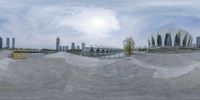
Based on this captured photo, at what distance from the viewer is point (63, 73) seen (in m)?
35.9

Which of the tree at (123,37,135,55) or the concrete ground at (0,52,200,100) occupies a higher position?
the tree at (123,37,135,55)

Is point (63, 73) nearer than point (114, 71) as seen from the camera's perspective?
Yes

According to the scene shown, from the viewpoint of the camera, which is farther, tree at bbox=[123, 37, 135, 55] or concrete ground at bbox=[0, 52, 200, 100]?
tree at bbox=[123, 37, 135, 55]

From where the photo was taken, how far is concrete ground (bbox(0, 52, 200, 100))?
27047 millimetres

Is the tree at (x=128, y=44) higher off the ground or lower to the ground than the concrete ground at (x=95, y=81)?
higher

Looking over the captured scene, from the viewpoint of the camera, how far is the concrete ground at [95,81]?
1065 inches

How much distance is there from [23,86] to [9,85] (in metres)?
1.16

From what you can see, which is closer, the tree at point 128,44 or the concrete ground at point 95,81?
the concrete ground at point 95,81

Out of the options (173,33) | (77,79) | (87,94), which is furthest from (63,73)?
(173,33)

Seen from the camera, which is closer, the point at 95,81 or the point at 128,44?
the point at 95,81

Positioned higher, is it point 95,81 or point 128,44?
point 128,44

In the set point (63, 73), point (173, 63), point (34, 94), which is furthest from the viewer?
point (173, 63)

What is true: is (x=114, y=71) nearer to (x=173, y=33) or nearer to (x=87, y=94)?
(x=87, y=94)

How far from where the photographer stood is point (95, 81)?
→ 33.3 meters
